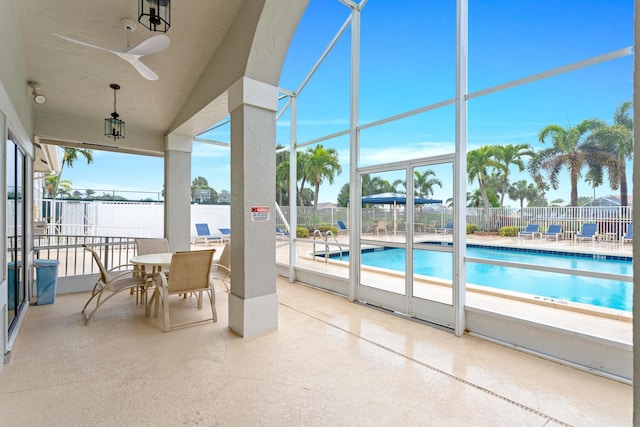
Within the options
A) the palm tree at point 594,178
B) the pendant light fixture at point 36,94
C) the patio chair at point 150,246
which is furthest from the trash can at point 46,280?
the palm tree at point 594,178

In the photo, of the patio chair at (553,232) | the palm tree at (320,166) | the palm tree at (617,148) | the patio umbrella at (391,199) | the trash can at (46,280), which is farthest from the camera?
the palm tree at (320,166)

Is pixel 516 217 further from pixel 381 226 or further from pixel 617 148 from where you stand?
pixel 381 226

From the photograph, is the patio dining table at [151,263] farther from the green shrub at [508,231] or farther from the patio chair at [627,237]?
the patio chair at [627,237]

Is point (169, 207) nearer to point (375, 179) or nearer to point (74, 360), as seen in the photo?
point (74, 360)

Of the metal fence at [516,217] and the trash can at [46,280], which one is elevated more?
the metal fence at [516,217]

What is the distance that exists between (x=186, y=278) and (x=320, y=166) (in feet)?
10.6

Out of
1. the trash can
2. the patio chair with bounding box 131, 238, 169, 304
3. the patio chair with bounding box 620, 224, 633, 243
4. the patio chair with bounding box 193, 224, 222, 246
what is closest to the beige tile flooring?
the trash can

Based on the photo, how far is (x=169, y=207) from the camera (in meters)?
5.80

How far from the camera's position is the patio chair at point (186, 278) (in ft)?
11.6

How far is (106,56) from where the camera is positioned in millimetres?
3855

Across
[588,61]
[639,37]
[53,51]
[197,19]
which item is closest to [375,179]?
[588,61]

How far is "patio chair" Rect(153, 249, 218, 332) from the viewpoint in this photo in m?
3.53

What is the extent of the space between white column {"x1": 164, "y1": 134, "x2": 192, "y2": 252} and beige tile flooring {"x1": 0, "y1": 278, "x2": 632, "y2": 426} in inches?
92.4

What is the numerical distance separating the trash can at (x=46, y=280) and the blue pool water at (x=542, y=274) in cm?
484
